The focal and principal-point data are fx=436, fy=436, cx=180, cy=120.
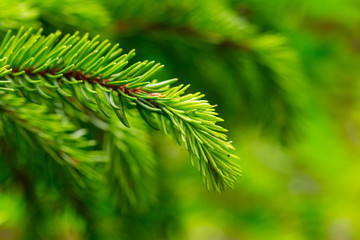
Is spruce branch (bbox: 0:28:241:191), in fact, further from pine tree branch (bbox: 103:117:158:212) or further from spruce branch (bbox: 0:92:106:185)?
pine tree branch (bbox: 103:117:158:212)

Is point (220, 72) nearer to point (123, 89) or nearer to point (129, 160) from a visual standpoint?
point (129, 160)

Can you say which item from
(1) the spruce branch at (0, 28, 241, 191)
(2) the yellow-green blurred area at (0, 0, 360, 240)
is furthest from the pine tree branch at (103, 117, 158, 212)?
(1) the spruce branch at (0, 28, 241, 191)

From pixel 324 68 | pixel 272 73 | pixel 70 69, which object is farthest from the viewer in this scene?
pixel 324 68

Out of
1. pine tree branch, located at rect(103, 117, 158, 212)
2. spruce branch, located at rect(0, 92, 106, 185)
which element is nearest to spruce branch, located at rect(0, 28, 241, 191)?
spruce branch, located at rect(0, 92, 106, 185)

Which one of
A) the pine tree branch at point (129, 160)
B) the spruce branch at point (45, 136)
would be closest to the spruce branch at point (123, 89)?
the spruce branch at point (45, 136)

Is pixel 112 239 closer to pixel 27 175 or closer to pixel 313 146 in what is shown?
pixel 27 175

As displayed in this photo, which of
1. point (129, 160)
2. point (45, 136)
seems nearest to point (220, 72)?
point (129, 160)

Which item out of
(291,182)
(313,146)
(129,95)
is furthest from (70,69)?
(291,182)

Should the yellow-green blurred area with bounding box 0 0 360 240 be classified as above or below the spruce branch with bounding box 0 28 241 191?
above

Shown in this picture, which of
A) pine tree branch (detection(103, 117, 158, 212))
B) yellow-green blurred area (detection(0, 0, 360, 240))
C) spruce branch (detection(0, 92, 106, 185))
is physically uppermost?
yellow-green blurred area (detection(0, 0, 360, 240))

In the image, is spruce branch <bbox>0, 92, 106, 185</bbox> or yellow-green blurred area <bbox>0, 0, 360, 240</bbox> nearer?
spruce branch <bbox>0, 92, 106, 185</bbox>
